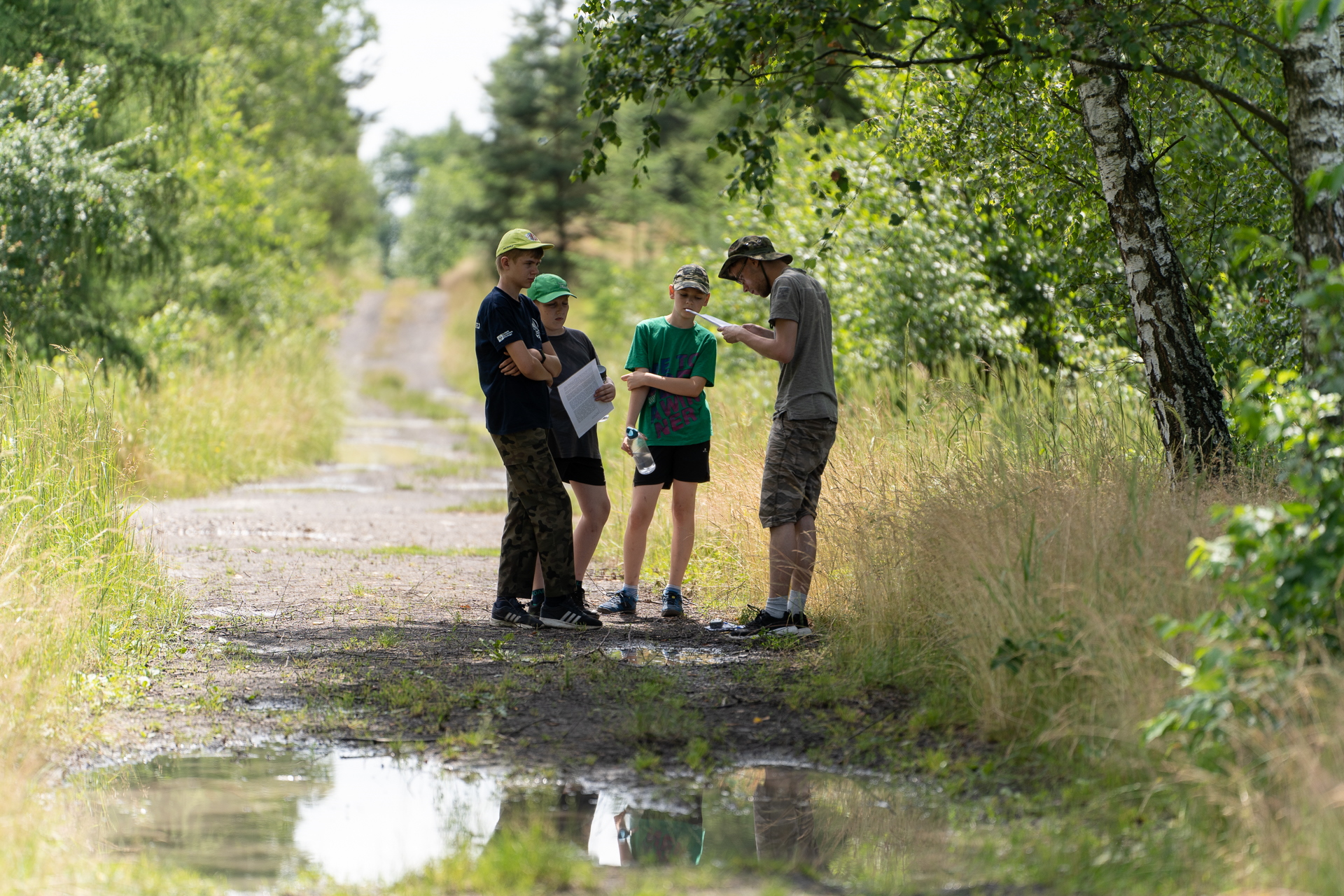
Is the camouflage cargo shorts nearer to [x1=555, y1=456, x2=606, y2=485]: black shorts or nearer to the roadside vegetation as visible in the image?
the roadside vegetation

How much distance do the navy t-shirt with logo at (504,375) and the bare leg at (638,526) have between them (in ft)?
2.66

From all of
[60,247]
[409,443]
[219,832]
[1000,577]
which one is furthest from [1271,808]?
[409,443]

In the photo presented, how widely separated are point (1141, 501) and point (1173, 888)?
247cm

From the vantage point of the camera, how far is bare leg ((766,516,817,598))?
6.41 m

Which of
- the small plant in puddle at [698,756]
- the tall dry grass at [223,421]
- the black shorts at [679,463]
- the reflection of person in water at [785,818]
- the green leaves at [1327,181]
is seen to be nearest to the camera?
the green leaves at [1327,181]

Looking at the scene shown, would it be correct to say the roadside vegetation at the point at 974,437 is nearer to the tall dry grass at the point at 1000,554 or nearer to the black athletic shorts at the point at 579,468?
the tall dry grass at the point at 1000,554

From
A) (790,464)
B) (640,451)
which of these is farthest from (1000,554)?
(640,451)

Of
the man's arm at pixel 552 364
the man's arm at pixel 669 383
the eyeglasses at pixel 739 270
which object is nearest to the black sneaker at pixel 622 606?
the man's arm at pixel 669 383

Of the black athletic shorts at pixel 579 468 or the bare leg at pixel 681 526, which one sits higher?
the black athletic shorts at pixel 579 468

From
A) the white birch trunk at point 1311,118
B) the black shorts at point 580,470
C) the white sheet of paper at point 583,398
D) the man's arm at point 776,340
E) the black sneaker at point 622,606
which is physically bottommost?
the black sneaker at point 622,606

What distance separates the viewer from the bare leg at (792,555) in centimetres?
641

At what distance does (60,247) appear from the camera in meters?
11.4

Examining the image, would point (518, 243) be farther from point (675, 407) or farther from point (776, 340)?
point (776, 340)

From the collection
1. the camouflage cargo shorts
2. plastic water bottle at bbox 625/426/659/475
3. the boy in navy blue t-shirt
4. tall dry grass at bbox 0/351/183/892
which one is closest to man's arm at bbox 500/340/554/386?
the boy in navy blue t-shirt
